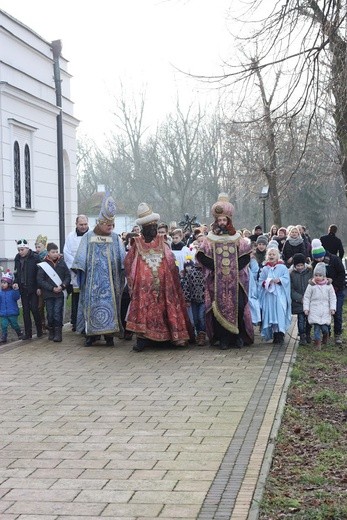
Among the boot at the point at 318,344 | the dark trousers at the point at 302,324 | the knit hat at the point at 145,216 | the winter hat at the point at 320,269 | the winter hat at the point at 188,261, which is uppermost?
the knit hat at the point at 145,216

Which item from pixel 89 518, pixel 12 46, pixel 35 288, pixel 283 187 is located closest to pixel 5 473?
pixel 89 518

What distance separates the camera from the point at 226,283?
1360cm

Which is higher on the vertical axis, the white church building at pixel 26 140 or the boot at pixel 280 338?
the white church building at pixel 26 140

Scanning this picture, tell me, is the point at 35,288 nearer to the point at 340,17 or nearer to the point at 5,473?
the point at 340,17

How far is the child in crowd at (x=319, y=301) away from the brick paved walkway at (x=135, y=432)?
3.15 feet

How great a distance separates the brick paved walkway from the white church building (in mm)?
10335

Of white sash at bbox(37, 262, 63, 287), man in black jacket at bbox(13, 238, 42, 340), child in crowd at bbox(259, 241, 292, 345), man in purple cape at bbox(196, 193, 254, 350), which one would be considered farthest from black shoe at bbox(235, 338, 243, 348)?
man in black jacket at bbox(13, 238, 42, 340)

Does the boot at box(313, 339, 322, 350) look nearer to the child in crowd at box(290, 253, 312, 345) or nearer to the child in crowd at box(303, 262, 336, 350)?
the child in crowd at box(303, 262, 336, 350)

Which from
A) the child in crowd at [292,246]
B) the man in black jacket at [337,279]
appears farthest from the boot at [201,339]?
the child in crowd at [292,246]

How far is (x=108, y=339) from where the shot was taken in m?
14.0

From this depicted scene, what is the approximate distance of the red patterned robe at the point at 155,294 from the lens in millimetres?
13398

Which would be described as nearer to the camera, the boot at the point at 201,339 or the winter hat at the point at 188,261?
the boot at the point at 201,339

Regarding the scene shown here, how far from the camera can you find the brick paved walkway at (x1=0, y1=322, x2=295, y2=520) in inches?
239

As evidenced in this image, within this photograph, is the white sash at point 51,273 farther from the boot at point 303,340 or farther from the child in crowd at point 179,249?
the boot at point 303,340
